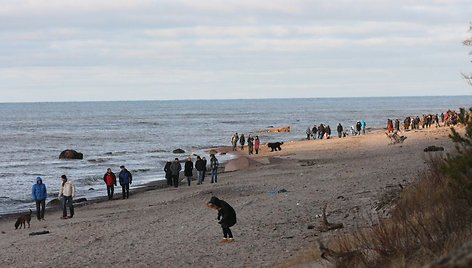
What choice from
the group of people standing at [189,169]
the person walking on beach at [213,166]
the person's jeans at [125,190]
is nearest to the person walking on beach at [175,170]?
the group of people standing at [189,169]

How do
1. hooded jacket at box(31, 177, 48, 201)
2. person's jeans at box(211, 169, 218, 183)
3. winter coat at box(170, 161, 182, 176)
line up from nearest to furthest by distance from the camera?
hooded jacket at box(31, 177, 48, 201) < winter coat at box(170, 161, 182, 176) < person's jeans at box(211, 169, 218, 183)

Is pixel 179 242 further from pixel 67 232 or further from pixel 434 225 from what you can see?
pixel 434 225

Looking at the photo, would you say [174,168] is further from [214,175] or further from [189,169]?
[214,175]

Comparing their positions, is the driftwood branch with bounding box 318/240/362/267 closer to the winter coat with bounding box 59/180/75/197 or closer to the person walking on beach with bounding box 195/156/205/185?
the winter coat with bounding box 59/180/75/197

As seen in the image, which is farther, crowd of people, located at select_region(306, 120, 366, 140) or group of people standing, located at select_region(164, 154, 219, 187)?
crowd of people, located at select_region(306, 120, 366, 140)

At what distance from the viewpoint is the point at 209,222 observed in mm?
19062

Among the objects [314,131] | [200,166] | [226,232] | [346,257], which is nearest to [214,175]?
[200,166]

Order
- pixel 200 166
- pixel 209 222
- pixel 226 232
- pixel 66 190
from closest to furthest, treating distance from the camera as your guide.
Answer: pixel 226 232
pixel 209 222
pixel 66 190
pixel 200 166

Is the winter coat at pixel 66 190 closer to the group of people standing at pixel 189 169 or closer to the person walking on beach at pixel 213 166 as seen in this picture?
the group of people standing at pixel 189 169

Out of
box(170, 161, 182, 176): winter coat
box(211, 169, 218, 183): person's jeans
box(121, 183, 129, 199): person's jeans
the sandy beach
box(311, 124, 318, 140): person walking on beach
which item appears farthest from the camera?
box(311, 124, 318, 140): person walking on beach

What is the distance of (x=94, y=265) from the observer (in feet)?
49.3

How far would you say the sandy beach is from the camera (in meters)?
14.9

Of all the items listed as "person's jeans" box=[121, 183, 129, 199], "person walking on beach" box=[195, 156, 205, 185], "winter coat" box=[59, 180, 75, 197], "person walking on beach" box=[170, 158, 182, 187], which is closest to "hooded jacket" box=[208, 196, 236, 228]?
"winter coat" box=[59, 180, 75, 197]

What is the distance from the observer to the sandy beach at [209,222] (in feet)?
49.0
